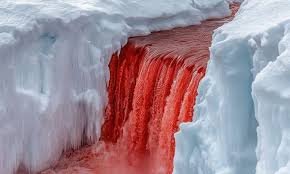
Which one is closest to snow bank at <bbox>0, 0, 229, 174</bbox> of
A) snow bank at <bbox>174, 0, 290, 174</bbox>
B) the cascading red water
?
the cascading red water

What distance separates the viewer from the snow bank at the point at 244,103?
3160mm

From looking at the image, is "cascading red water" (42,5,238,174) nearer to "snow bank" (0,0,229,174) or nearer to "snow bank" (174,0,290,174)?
"snow bank" (0,0,229,174)

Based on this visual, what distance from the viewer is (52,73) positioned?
19.4ft

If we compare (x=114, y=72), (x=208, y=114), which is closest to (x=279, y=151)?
(x=208, y=114)

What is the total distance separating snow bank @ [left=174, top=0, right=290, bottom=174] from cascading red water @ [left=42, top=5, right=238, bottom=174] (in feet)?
4.89

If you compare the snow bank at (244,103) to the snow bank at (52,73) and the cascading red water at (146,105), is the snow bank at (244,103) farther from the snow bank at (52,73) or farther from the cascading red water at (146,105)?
the snow bank at (52,73)

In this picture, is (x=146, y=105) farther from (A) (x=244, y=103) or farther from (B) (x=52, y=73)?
(A) (x=244, y=103)

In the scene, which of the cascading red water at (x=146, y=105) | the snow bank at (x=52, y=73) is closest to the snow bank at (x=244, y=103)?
the cascading red water at (x=146, y=105)

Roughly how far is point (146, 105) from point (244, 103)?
2.54 metres

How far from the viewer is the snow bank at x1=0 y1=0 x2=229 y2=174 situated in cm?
571

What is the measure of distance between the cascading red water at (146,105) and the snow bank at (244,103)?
149cm

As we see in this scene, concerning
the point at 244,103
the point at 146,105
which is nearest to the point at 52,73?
the point at 146,105

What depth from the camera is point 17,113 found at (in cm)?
568

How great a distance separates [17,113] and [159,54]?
179cm
